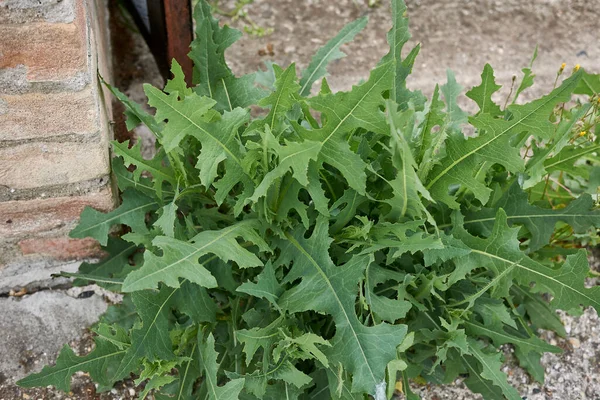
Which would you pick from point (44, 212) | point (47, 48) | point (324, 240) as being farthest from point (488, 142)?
point (44, 212)

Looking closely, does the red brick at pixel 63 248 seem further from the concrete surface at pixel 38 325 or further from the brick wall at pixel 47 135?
the concrete surface at pixel 38 325

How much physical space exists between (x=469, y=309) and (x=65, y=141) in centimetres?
121

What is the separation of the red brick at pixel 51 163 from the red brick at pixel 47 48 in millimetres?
214

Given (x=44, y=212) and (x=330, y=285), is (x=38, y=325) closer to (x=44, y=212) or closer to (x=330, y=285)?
(x=44, y=212)

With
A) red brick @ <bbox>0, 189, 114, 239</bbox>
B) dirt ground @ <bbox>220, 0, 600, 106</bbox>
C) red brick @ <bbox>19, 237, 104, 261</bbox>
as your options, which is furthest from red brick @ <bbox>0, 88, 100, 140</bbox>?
dirt ground @ <bbox>220, 0, 600, 106</bbox>

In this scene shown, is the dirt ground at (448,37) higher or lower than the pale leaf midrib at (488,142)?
Result: lower

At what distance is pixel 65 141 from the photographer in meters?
1.84

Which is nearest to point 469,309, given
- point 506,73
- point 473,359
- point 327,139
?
point 473,359

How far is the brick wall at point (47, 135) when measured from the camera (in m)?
1.65

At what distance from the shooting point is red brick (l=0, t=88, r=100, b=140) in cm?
173

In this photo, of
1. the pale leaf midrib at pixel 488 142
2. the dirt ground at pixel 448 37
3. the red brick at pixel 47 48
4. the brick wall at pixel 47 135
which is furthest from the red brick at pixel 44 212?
the dirt ground at pixel 448 37

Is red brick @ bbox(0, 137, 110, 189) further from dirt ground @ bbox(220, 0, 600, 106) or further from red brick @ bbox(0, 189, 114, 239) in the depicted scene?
dirt ground @ bbox(220, 0, 600, 106)

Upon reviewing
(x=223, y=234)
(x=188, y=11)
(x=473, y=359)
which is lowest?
(x=473, y=359)

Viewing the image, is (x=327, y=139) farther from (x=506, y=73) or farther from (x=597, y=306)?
(x=506, y=73)
